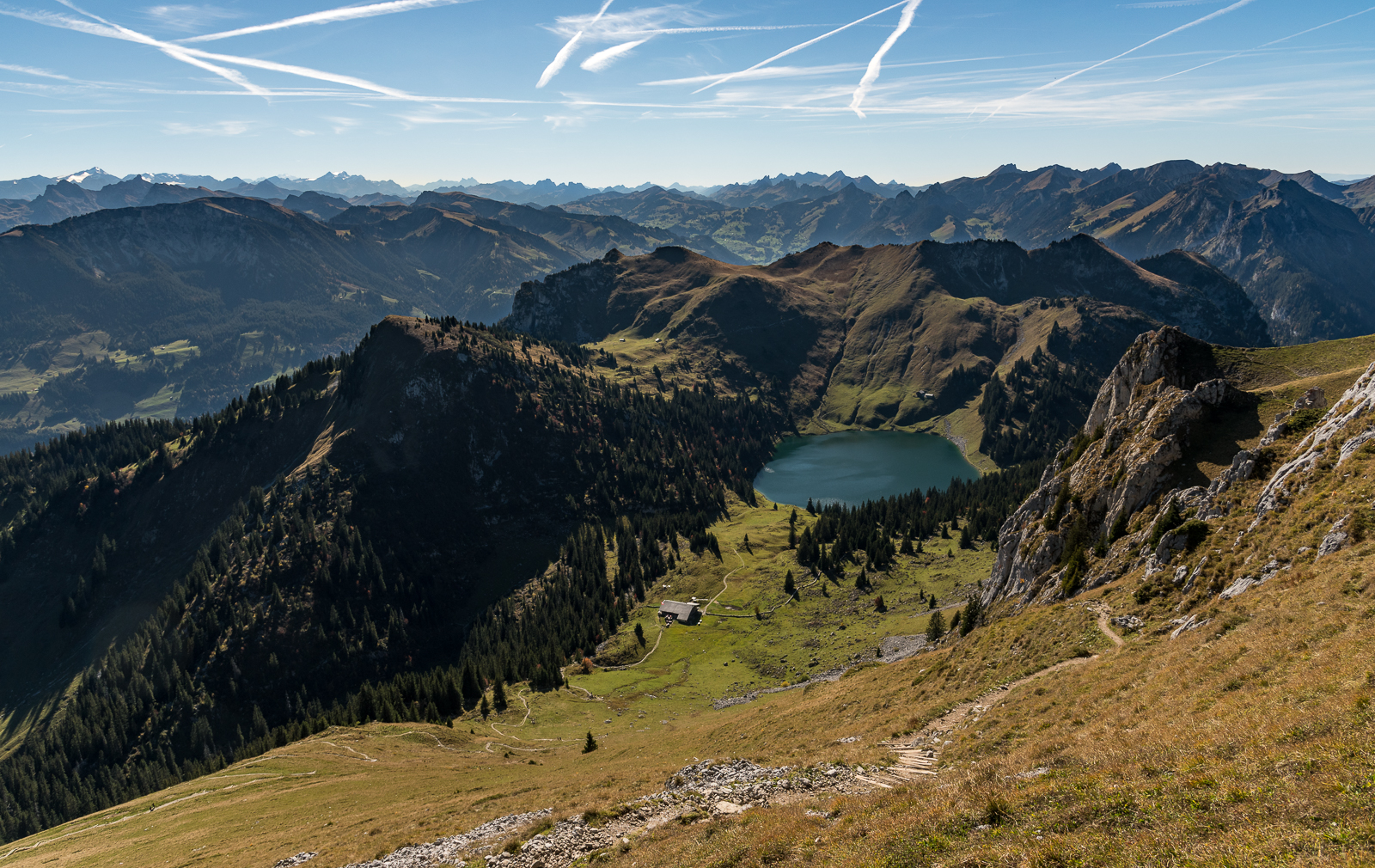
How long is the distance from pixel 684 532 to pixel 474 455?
245 ft

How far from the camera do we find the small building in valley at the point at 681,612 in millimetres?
129250

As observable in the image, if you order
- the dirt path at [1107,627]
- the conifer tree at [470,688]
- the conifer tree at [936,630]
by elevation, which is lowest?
the conifer tree at [470,688]

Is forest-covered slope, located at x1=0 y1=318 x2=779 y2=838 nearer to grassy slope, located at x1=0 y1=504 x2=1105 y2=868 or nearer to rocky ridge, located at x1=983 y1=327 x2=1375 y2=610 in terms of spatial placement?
grassy slope, located at x1=0 y1=504 x2=1105 y2=868

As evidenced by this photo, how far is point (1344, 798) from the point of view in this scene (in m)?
14.5

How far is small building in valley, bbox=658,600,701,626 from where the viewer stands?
5089 inches

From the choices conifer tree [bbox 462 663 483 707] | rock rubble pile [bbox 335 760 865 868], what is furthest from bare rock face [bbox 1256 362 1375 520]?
conifer tree [bbox 462 663 483 707]

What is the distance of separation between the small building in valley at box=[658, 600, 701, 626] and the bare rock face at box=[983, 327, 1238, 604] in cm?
7092

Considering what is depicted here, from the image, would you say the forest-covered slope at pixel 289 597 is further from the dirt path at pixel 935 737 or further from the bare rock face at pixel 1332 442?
the bare rock face at pixel 1332 442

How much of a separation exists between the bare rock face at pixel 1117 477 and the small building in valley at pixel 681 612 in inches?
2792

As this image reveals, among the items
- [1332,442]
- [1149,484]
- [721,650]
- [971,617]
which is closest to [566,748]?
[721,650]

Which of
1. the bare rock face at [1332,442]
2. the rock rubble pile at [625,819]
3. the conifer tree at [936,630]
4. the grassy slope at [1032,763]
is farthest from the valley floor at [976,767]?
the conifer tree at [936,630]

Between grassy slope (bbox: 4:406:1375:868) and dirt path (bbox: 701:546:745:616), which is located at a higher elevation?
grassy slope (bbox: 4:406:1375:868)

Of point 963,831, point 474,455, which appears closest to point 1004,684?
point 963,831

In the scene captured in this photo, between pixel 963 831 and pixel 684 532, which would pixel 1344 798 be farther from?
pixel 684 532
